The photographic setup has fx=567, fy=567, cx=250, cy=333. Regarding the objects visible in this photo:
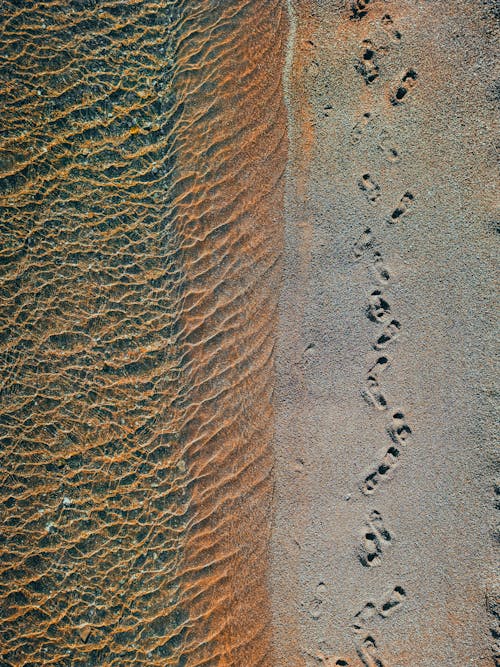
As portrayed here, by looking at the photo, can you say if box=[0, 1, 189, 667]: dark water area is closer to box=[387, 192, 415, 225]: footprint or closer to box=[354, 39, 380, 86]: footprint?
box=[354, 39, 380, 86]: footprint

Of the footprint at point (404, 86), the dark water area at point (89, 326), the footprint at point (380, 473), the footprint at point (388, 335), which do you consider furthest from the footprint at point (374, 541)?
the footprint at point (404, 86)

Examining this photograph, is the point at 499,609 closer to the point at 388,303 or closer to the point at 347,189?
the point at 388,303

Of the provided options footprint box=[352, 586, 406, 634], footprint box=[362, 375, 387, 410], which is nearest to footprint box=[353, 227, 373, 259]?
footprint box=[362, 375, 387, 410]

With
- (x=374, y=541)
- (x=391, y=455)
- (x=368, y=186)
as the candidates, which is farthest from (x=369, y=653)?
(x=368, y=186)

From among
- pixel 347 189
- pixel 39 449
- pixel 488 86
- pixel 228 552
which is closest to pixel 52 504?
pixel 39 449

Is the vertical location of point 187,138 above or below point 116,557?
above
